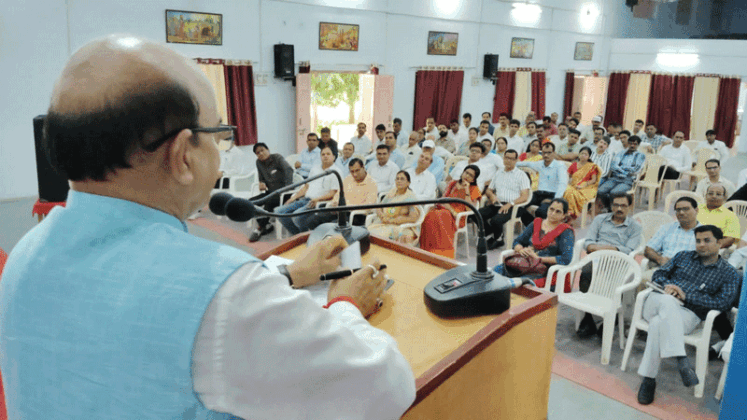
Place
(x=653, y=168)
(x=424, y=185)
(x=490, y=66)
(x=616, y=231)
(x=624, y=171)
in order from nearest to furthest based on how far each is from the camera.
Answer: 1. (x=616, y=231)
2. (x=424, y=185)
3. (x=624, y=171)
4. (x=653, y=168)
5. (x=490, y=66)

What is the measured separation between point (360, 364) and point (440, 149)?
8.13 metres

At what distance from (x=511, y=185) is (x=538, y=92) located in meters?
8.17

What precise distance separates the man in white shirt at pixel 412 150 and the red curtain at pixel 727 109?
879cm

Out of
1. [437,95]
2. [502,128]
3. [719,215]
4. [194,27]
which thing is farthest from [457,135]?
[719,215]

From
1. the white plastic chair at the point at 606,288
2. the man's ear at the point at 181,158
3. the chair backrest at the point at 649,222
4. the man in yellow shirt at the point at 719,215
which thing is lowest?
the white plastic chair at the point at 606,288

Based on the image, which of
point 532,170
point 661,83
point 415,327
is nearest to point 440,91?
point 532,170

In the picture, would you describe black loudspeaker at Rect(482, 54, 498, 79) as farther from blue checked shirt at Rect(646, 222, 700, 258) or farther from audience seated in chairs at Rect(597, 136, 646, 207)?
blue checked shirt at Rect(646, 222, 700, 258)

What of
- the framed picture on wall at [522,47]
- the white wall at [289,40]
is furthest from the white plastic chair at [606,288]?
the framed picture on wall at [522,47]

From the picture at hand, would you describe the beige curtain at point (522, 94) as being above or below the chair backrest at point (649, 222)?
above

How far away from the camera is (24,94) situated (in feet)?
22.3

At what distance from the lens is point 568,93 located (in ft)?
48.4

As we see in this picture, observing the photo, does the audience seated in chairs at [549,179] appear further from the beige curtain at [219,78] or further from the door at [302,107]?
the beige curtain at [219,78]

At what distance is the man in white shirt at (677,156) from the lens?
27.2 ft

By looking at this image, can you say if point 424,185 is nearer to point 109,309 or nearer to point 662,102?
point 109,309
